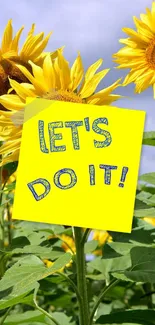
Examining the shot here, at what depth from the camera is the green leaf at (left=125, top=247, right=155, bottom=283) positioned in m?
1.31

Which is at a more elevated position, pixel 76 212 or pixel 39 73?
pixel 39 73

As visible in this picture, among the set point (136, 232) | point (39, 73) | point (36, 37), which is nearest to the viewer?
point (39, 73)

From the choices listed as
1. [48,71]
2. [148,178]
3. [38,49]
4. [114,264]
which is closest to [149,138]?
[148,178]

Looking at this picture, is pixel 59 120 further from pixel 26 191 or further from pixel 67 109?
pixel 26 191

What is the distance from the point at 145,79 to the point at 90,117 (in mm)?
1222

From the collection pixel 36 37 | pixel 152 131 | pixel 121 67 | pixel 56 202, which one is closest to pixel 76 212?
pixel 56 202

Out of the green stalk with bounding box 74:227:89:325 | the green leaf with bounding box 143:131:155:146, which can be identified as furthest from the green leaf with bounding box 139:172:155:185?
the green stalk with bounding box 74:227:89:325

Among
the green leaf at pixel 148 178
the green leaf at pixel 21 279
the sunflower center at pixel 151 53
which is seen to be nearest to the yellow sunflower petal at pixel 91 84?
the green leaf at pixel 148 178

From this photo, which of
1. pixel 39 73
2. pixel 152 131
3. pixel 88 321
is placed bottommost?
pixel 88 321

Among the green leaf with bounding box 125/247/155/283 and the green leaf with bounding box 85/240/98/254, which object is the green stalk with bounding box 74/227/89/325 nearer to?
the green leaf with bounding box 125/247/155/283

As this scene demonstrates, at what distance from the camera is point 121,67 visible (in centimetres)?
231

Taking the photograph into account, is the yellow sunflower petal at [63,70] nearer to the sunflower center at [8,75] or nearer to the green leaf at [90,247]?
the sunflower center at [8,75]

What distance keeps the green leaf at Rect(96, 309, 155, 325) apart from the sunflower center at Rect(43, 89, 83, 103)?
508mm

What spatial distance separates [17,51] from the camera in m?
1.85
